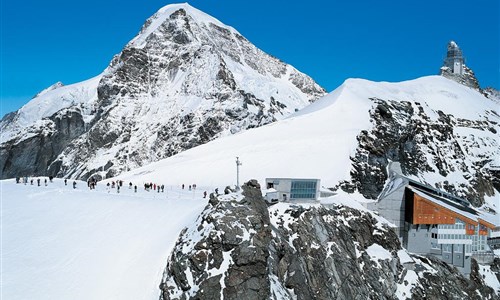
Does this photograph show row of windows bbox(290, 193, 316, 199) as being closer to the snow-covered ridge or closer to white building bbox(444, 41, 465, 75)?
white building bbox(444, 41, 465, 75)

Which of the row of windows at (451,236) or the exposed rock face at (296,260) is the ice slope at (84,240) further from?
the row of windows at (451,236)

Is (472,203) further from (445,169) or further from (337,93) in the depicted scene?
(337,93)

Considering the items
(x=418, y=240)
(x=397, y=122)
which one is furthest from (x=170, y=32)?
(x=418, y=240)

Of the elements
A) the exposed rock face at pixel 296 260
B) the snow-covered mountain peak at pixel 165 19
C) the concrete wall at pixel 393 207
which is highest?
the snow-covered mountain peak at pixel 165 19

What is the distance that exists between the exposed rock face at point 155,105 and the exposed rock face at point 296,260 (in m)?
73.0

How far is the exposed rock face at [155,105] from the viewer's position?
4994 inches

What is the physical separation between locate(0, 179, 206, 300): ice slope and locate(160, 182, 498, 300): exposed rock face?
274cm

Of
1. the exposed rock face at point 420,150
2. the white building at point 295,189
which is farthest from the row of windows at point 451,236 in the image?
the white building at point 295,189

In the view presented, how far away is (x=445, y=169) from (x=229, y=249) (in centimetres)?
6069

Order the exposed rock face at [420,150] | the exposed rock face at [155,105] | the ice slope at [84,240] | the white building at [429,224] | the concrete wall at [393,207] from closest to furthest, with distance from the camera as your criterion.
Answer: the ice slope at [84,240]
the white building at [429,224]
the concrete wall at [393,207]
the exposed rock face at [420,150]
the exposed rock face at [155,105]

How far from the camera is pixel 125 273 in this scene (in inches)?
1374

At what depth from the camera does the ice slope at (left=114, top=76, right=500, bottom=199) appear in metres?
68.7

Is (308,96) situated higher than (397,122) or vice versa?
(308,96)

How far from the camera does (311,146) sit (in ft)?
245
